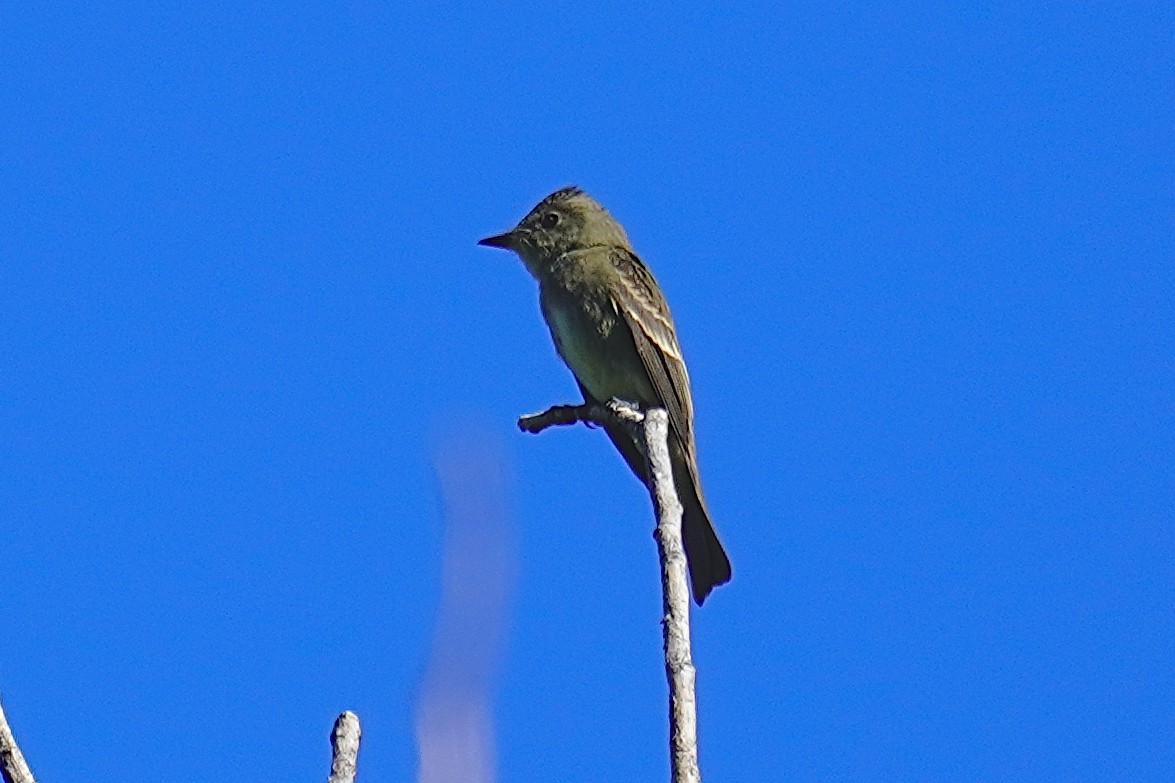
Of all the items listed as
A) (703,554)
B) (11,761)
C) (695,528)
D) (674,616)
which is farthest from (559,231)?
(11,761)

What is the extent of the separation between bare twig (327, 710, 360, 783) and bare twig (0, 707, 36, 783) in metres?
0.51

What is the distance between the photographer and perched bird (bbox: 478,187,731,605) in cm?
862

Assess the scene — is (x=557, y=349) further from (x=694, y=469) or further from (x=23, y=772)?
(x=23, y=772)

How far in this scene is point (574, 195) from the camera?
1007cm

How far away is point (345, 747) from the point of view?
2.80 meters

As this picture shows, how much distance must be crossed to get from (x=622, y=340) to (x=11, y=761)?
6240 mm

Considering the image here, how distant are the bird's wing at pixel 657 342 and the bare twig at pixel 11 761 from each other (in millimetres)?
6043

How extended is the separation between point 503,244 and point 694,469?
197cm

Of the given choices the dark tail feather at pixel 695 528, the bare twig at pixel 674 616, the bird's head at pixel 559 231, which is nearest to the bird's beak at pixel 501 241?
the bird's head at pixel 559 231

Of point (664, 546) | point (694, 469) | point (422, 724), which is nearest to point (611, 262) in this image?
point (694, 469)

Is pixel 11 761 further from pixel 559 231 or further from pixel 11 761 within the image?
pixel 559 231

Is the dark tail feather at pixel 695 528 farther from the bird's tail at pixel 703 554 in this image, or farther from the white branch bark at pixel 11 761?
the white branch bark at pixel 11 761

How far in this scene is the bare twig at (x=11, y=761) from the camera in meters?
2.88

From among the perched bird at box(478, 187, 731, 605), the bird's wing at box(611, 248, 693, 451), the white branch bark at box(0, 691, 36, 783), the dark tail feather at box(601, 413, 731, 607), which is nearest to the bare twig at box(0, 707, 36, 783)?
the white branch bark at box(0, 691, 36, 783)
